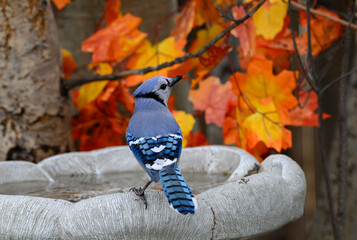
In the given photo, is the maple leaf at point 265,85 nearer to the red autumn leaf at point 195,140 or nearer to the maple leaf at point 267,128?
the maple leaf at point 267,128

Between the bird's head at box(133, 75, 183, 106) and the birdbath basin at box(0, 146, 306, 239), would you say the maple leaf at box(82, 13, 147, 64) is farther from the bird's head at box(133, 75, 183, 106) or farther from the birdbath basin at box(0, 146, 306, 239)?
the bird's head at box(133, 75, 183, 106)

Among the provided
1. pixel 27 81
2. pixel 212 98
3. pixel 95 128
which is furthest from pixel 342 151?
pixel 27 81

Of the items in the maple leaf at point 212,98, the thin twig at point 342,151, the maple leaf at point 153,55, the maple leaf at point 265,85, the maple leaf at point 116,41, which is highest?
the maple leaf at point 116,41

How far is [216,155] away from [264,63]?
334 millimetres

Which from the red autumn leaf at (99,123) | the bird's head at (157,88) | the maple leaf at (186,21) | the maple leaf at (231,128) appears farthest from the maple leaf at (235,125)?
the bird's head at (157,88)

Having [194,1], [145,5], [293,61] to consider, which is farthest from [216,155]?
[145,5]

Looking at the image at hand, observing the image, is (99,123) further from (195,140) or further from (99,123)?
(195,140)

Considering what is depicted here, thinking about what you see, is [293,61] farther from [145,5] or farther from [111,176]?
[145,5]

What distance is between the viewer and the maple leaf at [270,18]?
143 cm

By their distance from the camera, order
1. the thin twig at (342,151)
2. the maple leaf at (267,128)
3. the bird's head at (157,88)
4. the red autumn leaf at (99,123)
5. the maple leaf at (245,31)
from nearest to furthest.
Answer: the bird's head at (157,88) → the maple leaf at (267,128) → the maple leaf at (245,31) → the thin twig at (342,151) → the red autumn leaf at (99,123)

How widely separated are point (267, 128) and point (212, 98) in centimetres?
34

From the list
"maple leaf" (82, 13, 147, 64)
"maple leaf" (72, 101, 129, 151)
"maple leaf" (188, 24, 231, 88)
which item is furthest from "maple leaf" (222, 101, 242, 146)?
"maple leaf" (72, 101, 129, 151)

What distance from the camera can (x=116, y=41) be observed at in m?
1.59

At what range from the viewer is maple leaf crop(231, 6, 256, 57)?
1.41 meters
